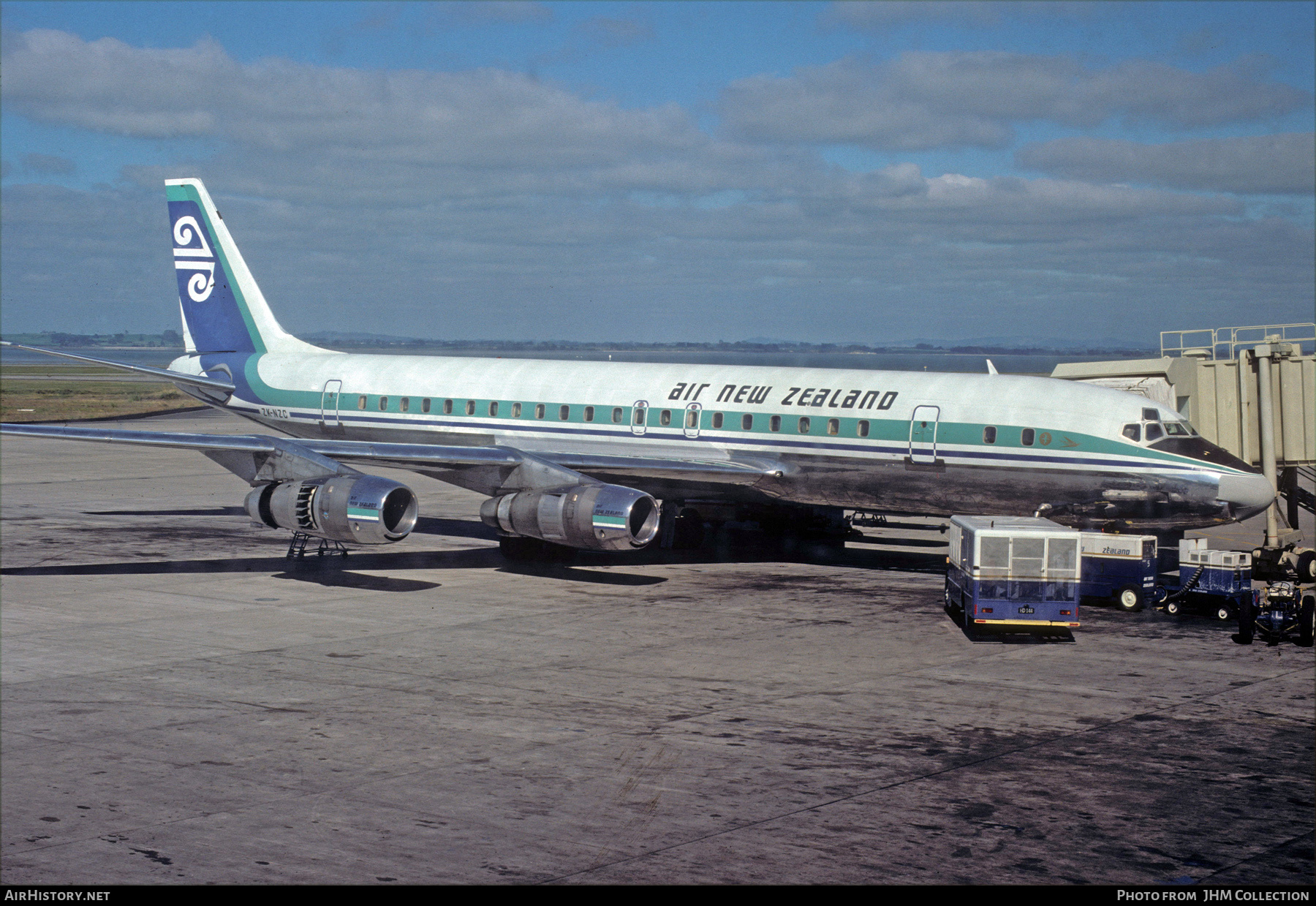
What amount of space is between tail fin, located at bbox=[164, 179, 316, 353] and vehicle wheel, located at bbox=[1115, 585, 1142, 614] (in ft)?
78.4

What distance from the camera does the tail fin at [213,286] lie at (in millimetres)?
36531

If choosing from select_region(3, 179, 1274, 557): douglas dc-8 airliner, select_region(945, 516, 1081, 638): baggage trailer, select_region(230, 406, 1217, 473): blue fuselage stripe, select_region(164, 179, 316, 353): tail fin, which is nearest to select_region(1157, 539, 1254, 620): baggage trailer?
select_region(3, 179, 1274, 557): douglas dc-8 airliner

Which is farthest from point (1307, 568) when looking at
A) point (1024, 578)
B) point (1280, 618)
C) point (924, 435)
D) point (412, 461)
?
point (412, 461)

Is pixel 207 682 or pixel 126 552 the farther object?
pixel 126 552

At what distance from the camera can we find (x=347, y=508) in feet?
84.6

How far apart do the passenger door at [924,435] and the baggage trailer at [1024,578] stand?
5.18 meters

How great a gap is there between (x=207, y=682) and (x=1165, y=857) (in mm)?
12832

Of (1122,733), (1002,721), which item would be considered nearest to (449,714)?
(1002,721)

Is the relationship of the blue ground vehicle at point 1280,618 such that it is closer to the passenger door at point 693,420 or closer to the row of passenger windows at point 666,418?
the row of passenger windows at point 666,418

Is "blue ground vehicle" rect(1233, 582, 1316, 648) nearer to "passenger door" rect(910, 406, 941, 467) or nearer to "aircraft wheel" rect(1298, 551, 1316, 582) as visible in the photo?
"aircraft wheel" rect(1298, 551, 1316, 582)

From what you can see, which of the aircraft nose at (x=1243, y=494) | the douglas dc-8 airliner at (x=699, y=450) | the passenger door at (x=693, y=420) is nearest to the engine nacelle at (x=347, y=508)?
the douglas dc-8 airliner at (x=699, y=450)

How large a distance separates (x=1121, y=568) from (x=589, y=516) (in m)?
10.9

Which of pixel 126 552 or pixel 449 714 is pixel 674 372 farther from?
pixel 449 714

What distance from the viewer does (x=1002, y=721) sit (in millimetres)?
16266
